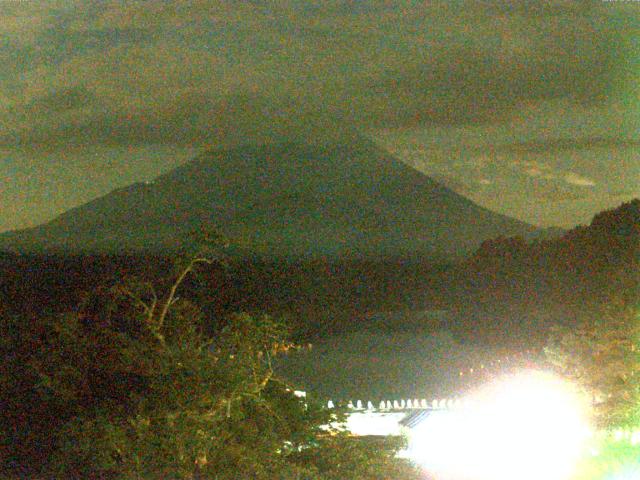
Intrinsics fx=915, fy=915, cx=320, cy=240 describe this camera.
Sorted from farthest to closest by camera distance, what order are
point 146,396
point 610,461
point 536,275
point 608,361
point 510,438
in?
1. point 536,275
2. point 608,361
3. point 510,438
4. point 610,461
5. point 146,396

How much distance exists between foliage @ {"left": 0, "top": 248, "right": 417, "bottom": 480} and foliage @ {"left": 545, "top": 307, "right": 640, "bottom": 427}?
3935 mm

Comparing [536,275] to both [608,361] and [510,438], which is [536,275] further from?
[510,438]

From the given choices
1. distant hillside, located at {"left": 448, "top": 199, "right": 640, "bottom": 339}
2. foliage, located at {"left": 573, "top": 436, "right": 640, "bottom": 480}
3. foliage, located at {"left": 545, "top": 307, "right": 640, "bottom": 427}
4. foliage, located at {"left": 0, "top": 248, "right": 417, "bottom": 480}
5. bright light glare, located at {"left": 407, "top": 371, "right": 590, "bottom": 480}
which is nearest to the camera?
foliage, located at {"left": 0, "top": 248, "right": 417, "bottom": 480}

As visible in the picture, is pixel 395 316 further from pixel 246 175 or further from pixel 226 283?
pixel 246 175

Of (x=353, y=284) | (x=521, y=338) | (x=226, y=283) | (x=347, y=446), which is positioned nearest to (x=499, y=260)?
(x=353, y=284)

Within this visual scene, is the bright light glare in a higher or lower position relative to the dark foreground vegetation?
lower

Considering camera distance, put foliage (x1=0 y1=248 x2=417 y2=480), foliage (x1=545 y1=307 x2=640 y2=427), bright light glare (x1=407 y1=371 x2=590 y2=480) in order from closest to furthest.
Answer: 1. foliage (x1=0 y1=248 x2=417 y2=480)
2. bright light glare (x1=407 y1=371 x2=590 y2=480)
3. foliage (x1=545 y1=307 x2=640 y2=427)

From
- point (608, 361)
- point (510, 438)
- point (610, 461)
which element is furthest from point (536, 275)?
point (610, 461)

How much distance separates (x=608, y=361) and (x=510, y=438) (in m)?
1.68

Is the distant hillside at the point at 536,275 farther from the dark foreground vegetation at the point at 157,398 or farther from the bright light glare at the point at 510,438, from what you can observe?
the dark foreground vegetation at the point at 157,398

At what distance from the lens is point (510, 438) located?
9.77 m

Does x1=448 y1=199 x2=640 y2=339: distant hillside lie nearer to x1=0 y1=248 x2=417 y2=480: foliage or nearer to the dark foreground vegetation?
the dark foreground vegetation

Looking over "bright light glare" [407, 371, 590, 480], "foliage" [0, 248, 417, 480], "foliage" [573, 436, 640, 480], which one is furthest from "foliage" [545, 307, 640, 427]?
"foliage" [0, 248, 417, 480]

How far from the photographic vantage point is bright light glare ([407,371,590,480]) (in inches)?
355
